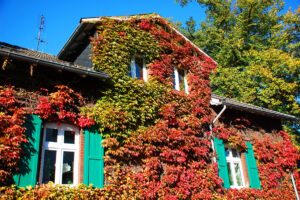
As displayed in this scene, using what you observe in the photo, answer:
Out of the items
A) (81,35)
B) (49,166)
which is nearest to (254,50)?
(81,35)

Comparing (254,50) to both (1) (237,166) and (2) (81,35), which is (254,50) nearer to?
(1) (237,166)

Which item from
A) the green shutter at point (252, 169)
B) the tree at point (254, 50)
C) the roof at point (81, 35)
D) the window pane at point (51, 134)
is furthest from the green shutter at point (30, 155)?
the tree at point (254, 50)

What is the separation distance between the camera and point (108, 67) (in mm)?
8555

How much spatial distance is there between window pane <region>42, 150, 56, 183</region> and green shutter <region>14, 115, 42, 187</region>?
0.40 metres

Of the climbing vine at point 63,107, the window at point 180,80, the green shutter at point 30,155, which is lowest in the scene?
the green shutter at point 30,155

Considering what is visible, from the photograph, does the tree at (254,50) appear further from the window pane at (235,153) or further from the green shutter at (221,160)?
the green shutter at (221,160)

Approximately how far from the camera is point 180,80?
1091 cm

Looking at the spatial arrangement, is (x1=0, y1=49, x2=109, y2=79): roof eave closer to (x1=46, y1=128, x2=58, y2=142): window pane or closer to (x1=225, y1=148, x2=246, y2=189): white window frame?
(x1=46, y1=128, x2=58, y2=142): window pane

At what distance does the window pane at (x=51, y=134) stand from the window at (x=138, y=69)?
3353 millimetres

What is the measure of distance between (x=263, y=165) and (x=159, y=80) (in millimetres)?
5746

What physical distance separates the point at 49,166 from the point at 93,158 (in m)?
1.09

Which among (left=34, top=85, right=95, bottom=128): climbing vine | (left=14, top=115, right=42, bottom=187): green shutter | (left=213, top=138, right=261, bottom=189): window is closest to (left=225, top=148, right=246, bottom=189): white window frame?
(left=213, top=138, right=261, bottom=189): window

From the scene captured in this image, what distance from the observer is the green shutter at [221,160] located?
990 cm

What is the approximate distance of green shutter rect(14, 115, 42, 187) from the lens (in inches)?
238
